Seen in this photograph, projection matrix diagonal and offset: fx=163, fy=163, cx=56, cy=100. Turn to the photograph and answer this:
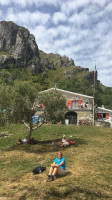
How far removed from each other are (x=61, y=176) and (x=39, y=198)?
2.31 meters

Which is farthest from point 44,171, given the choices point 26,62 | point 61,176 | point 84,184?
point 26,62

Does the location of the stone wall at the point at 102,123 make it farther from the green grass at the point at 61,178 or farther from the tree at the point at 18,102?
the tree at the point at 18,102

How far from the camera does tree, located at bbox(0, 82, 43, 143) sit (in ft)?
44.5

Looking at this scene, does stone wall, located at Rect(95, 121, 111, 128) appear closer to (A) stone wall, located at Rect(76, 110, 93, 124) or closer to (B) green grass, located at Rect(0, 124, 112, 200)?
(A) stone wall, located at Rect(76, 110, 93, 124)

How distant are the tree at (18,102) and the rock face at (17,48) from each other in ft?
348

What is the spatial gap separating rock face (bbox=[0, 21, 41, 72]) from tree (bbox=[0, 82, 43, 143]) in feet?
348

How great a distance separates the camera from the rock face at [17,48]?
12085cm

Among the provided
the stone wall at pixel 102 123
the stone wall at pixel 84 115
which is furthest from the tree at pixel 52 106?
the stone wall at pixel 102 123

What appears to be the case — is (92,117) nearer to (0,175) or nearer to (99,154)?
(99,154)

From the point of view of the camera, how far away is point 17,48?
4961 inches

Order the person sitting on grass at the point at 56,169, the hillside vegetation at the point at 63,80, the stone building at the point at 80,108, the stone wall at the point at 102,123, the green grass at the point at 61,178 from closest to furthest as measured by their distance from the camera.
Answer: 1. the green grass at the point at 61,178
2. the person sitting on grass at the point at 56,169
3. the stone wall at the point at 102,123
4. the stone building at the point at 80,108
5. the hillside vegetation at the point at 63,80

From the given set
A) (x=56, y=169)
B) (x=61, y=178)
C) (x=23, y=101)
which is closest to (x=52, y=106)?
(x=23, y=101)

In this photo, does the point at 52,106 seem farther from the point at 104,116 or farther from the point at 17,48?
the point at 17,48

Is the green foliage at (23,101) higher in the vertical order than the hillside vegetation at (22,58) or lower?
lower
